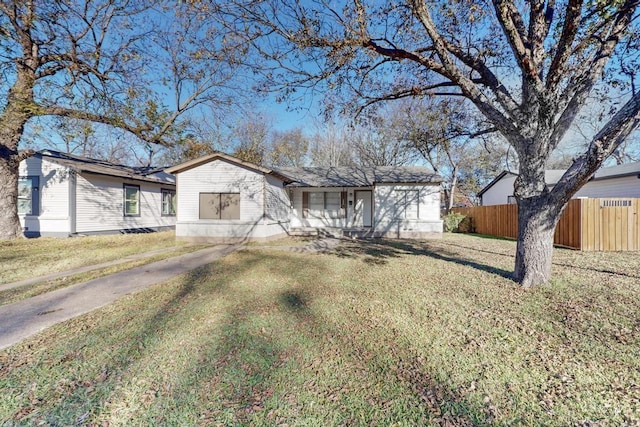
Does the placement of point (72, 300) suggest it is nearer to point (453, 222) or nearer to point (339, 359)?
point (339, 359)

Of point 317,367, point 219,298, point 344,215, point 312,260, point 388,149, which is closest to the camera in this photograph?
point 317,367

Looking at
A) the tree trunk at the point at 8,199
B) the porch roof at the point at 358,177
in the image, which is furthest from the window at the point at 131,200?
the porch roof at the point at 358,177

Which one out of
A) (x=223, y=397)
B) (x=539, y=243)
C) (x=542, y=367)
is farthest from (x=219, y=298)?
(x=539, y=243)

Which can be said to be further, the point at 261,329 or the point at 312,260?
the point at 312,260

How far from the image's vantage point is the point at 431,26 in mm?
4996

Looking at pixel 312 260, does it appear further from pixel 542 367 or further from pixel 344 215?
pixel 344 215

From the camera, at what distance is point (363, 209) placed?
14867 millimetres

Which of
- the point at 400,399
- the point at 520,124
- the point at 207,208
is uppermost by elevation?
the point at 520,124

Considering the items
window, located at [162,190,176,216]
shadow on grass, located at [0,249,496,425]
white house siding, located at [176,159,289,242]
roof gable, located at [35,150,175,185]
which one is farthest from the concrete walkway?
window, located at [162,190,176,216]

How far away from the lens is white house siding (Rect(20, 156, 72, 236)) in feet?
37.9

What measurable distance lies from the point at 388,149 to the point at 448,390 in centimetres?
2450

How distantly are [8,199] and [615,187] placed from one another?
28050 mm

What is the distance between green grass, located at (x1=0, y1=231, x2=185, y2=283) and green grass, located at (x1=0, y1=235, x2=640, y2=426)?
12.9 ft

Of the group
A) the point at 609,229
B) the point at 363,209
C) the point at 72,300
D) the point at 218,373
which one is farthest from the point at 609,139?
the point at 363,209
